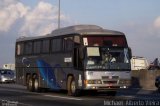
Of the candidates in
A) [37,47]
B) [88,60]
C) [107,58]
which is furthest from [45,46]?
[107,58]

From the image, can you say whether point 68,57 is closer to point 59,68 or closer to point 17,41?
point 59,68

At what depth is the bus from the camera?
83.4ft

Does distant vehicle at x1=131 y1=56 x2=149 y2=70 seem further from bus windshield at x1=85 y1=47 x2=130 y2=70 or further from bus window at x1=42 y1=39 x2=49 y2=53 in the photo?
bus windshield at x1=85 y1=47 x2=130 y2=70

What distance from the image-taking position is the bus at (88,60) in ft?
83.4

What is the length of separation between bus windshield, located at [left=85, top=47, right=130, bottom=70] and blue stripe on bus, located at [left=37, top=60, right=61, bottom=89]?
412cm

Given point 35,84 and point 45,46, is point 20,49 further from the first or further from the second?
point 45,46

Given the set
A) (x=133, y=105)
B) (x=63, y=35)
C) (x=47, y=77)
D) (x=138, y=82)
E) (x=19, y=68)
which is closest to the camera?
(x=133, y=105)

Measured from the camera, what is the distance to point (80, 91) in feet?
87.9

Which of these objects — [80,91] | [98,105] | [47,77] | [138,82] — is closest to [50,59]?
[47,77]

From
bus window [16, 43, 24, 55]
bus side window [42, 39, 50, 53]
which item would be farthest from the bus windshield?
bus window [16, 43, 24, 55]

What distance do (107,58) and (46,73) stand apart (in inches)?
231

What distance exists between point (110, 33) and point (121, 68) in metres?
2.00

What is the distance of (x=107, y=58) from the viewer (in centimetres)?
2559

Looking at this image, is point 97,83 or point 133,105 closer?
point 133,105
